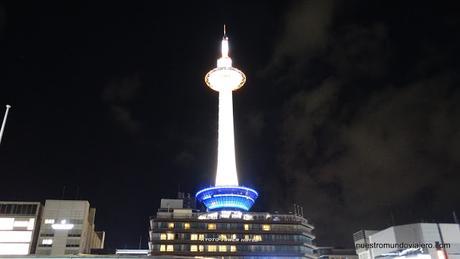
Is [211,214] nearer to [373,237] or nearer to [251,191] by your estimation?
[251,191]

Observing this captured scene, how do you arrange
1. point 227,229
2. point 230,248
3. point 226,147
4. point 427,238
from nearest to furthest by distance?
point 230,248, point 227,229, point 427,238, point 226,147

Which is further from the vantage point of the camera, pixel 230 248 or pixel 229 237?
pixel 229 237

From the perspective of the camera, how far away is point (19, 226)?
15650cm

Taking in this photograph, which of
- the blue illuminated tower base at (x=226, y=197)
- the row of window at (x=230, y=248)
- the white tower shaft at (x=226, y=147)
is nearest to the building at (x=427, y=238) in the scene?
the row of window at (x=230, y=248)

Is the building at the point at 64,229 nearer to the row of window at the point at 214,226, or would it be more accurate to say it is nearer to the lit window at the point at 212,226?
the row of window at the point at 214,226

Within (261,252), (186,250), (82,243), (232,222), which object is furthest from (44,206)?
(261,252)

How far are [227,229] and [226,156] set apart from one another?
3433 centimetres

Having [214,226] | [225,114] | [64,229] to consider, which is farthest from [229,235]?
[64,229]

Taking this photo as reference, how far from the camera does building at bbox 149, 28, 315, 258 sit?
150 metres

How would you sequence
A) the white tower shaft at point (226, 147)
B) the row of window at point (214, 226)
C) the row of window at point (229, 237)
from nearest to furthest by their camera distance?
the row of window at point (229, 237) < the row of window at point (214, 226) < the white tower shaft at point (226, 147)

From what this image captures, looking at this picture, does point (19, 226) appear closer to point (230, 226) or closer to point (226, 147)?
point (230, 226)

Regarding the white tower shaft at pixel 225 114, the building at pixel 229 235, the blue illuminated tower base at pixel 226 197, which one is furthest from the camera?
the white tower shaft at pixel 225 114

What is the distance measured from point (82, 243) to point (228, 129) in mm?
71152

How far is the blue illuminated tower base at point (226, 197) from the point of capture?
555 feet
